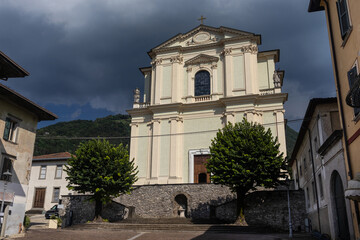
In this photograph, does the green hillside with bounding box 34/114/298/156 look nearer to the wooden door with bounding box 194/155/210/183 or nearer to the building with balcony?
the wooden door with bounding box 194/155/210/183

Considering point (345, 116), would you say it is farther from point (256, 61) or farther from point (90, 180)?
point (256, 61)

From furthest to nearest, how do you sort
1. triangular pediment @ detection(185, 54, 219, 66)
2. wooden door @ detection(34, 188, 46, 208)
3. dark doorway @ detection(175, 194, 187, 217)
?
wooden door @ detection(34, 188, 46, 208) → triangular pediment @ detection(185, 54, 219, 66) → dark doorway @ detection(175, 194, 187, 217)

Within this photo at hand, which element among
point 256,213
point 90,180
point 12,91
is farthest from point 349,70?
point 90,180

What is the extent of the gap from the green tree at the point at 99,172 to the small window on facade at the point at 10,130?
5.27 metres

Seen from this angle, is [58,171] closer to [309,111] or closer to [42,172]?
[42,172]

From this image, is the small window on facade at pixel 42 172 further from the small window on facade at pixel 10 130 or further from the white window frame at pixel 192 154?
the small window on facade at pixel 10 130

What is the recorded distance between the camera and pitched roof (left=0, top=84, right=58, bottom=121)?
17844mm

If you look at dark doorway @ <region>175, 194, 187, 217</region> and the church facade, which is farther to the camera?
the church facade

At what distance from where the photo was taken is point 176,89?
34375mm

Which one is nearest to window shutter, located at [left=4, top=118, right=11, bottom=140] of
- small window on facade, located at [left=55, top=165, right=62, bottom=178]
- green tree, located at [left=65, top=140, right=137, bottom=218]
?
green tree, located at [left=65, top=140, right=137, bottom=218]

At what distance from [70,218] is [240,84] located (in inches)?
792

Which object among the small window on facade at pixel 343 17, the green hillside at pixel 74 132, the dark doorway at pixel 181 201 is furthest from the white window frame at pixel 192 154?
the green hillside at pixel 74 132

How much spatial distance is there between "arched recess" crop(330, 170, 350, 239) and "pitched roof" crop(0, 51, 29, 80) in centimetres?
1729

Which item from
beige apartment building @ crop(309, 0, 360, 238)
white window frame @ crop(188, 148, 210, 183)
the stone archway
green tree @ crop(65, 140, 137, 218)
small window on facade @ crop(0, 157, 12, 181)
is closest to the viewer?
beige apartment building @ crop(309, 0, 360, 238)
